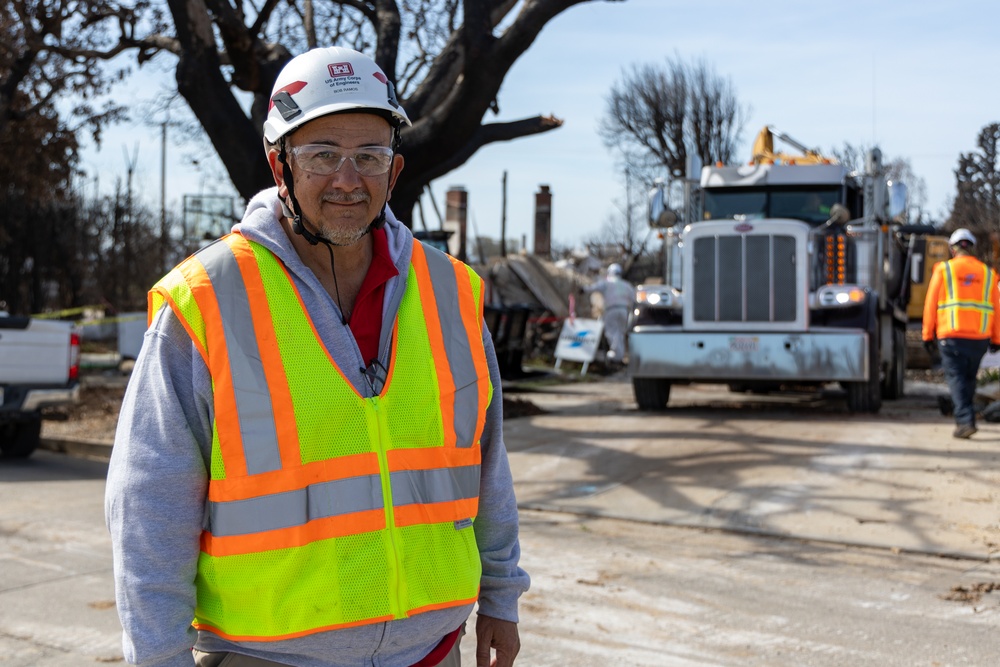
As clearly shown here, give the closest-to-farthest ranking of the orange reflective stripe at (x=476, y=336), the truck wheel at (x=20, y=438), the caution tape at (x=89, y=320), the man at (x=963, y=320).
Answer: the orange reflective stripe at (x=476, y=336)
the man at (x=963, y=320)
the truck wheel at (x=20, y=438)
the caution tape at (x=89, y=320)

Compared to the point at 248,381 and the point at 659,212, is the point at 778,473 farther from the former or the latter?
the point at 248,381

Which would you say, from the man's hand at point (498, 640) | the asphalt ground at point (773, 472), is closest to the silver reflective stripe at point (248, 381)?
the man's hand at point (498, 640)

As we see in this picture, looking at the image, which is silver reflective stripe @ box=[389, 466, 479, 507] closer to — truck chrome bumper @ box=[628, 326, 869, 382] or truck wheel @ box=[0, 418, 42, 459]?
truck wheel @ box=[0, 418, 42, 459]

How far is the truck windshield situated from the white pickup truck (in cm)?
746

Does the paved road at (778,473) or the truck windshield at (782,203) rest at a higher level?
the truck windshield at (782,203)

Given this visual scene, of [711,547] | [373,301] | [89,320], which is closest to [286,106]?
[373,301]

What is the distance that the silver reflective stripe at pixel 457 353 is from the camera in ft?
7.43

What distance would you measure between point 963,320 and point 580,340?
9.89 m

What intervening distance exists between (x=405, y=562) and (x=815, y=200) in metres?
11.9

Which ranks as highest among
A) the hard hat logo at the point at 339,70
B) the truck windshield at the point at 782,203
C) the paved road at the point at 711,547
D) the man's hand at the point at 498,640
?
the truck windshield at the point at 782,203

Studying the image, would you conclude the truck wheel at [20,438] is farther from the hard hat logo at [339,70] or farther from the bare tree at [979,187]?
the bare tree at [979,187]

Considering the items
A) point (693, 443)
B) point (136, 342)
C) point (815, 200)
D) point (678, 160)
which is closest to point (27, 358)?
point (693, 443)

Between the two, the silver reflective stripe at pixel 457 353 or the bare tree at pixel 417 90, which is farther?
the bare tree at pixel 417 90

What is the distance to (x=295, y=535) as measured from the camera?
2008 mm
